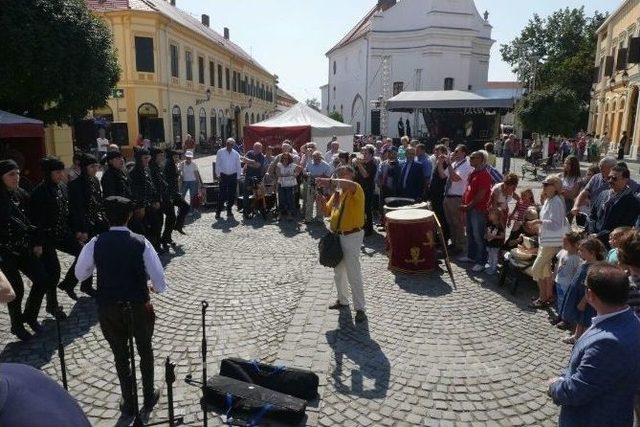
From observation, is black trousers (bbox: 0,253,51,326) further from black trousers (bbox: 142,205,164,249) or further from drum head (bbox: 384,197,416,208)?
drum head (bbox: 384,197,416,208)

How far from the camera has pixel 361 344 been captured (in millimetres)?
5020

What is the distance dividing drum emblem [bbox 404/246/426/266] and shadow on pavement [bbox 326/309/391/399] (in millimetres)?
2067

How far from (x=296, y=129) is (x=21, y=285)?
35.9 ft

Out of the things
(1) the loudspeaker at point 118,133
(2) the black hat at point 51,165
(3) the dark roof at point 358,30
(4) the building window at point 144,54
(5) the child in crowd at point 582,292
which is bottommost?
(5) the child in crowd at point 582,292

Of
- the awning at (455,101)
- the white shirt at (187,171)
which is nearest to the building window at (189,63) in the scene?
the awning at (455,101)

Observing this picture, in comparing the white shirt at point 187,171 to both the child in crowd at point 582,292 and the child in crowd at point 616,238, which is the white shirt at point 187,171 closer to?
the child in crowd at point 582,292

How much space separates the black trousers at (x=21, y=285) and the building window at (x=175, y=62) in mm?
29352

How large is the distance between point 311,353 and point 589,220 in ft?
14.5

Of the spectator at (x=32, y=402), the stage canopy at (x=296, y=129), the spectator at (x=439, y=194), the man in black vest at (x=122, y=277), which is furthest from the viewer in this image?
the stage canopy at (x=296, y=129)

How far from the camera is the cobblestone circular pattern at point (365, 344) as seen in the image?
13.0 feet

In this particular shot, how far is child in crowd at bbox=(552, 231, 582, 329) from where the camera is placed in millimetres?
5207

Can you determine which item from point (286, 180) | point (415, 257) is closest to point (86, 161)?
point (415, 257)

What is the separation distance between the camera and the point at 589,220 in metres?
6.28

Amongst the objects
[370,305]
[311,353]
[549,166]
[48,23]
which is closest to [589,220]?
[370,305]
